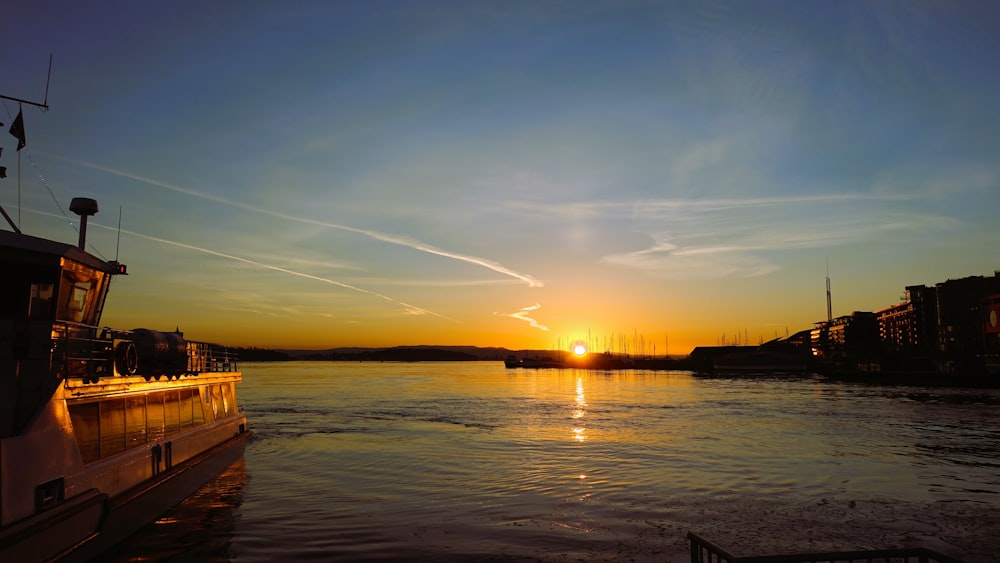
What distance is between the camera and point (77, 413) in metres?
12.8

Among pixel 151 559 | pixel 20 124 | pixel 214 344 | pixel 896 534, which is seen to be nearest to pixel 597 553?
pixel 896 534

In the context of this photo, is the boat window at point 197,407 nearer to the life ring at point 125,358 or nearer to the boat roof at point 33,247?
the life ring at point 125,358

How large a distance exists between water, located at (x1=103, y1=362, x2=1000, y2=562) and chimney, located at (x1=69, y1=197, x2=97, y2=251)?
9.28 metres

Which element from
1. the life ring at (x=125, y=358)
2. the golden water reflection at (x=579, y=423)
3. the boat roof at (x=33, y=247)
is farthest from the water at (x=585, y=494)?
the boat roof at (x=33, y=247)

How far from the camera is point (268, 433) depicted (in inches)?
1623

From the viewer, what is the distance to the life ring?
50.0 feet

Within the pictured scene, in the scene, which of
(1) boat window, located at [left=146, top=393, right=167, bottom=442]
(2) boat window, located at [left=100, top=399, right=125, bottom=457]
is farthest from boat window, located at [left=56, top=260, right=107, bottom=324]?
(1) boat window, located at [left=146, top=393, right=167, bottom=442]

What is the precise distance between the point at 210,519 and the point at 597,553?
11362 millimetres

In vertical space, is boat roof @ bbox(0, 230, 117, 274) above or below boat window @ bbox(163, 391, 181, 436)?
above

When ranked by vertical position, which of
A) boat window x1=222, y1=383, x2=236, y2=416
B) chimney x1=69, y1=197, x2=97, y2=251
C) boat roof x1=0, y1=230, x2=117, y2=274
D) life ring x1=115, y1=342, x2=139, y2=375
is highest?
chimney x1=69, y1=197, x2=97, y2=251

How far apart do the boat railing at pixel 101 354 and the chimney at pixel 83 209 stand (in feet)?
15.4

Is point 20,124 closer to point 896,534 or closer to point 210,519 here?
point 210,519

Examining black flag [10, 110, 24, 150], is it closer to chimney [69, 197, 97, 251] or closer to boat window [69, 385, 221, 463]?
chimney [69, 197, 97, 251]

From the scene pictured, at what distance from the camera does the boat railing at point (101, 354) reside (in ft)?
42.4
